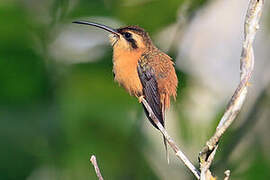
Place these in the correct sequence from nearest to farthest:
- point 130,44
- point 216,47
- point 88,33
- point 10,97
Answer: point 130,44, point 10,97, point 88,33, point 216,47

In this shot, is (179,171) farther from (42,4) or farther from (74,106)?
(42,4)

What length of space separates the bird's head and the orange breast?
10 cm

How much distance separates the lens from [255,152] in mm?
3789

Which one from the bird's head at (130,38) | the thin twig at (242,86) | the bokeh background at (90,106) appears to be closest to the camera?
the thin twig at (242,86)

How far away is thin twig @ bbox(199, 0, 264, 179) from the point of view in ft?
5.59

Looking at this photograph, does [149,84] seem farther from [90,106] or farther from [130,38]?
[90,106]

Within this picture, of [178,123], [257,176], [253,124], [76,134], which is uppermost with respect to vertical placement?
[76,134]

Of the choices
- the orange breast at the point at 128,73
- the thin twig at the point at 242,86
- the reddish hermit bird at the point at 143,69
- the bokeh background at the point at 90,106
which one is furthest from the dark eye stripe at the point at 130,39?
the thin twig at the point at 242,86

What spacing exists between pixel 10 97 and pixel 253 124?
1557mm

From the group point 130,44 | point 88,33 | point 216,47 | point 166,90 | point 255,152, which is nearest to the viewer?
point 166,90

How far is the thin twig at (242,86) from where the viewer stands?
67.1 inches

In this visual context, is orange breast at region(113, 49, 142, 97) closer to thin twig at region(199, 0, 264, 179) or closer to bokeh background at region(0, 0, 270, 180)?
bokeh background at region(0, 0, 270, 180)

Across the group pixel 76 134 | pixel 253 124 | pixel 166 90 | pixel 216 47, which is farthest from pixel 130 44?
pixel 216 47

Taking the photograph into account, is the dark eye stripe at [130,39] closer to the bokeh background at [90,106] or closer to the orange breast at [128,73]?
the orange breast at [128,73]
